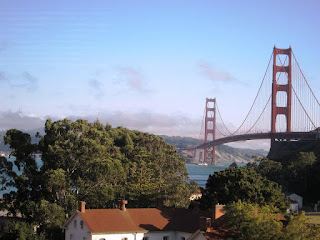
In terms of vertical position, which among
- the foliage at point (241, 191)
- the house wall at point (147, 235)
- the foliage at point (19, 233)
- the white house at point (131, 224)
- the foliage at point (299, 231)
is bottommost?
the foliage at point (19, 233)

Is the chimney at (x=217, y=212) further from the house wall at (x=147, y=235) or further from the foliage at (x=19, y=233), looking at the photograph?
the foliage at (x=19, y=233)

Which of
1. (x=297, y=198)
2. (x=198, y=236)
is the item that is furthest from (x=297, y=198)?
(x=198, y=236)

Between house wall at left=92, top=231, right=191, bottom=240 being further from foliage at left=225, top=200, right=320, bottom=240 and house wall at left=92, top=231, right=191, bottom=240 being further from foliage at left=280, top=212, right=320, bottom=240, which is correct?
foliage at left=280, top=212, right=320, bottom=240

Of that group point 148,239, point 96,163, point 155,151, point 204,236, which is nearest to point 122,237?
point 148,239

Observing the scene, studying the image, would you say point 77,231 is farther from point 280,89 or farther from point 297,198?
point 280,89

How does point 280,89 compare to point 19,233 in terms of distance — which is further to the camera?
point 280,89

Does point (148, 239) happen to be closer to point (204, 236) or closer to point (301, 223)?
point (204, 236)

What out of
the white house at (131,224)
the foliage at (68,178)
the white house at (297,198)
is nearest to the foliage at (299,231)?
the white house at (131,224)
